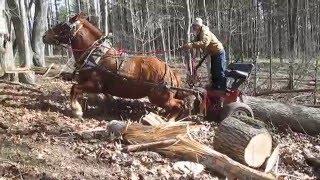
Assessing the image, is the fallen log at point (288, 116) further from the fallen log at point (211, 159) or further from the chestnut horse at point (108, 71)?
the fallen log at point (211, 159)

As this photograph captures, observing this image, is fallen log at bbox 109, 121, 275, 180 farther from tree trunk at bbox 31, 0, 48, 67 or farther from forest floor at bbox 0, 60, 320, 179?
tree trunk at bbox 31, 0, 48, 67

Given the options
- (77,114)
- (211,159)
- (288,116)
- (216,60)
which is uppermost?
(216,60)

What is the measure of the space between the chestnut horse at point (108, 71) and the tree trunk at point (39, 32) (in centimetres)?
843

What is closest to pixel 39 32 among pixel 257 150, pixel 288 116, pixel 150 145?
pixel 288 116

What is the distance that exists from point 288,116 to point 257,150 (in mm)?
3429

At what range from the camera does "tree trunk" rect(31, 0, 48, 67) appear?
18.7 m

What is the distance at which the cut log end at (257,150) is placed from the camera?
24.1ft

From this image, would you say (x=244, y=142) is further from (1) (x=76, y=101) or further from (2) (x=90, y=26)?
(2) (x=90, y=26)

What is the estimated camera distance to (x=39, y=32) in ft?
63.5

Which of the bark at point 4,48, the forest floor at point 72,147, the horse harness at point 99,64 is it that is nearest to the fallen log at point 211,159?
the forest floor at point 72,147

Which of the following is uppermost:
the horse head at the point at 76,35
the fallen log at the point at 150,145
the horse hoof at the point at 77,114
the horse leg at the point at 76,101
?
the horse head at the point at 76,35

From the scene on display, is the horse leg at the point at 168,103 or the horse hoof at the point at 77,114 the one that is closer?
the horse hoof at the point at 77,114

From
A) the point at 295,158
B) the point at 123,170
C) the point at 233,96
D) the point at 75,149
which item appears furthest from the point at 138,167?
the point at 233,96

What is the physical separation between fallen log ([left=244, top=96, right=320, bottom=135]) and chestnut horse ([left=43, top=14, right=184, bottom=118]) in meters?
1.94
